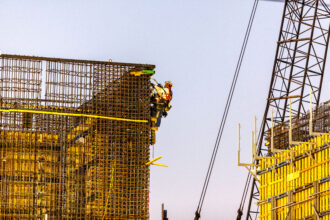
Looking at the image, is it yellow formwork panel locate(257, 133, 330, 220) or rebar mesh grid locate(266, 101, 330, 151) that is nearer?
yellow formwork panel locate(257, 133, 330, 220)

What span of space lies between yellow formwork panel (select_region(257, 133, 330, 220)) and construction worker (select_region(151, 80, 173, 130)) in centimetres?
1061

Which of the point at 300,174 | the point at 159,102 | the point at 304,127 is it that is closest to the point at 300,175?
the point at 300,174

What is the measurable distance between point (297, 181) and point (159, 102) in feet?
44.3


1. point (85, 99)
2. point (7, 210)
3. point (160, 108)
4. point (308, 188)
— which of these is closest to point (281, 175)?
point (308, 188)

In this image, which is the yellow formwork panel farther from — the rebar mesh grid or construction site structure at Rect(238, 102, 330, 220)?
the rebar mesh grid

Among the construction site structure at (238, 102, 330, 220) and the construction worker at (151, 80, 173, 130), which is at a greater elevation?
the construction worker at (151, 80, 173, 130)

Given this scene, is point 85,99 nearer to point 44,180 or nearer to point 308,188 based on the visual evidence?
point 44,180

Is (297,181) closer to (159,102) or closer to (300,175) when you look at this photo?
(300,175)

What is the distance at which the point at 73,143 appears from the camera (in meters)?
52.8

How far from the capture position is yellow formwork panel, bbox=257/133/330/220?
5697cm

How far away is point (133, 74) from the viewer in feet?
177

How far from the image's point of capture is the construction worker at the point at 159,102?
5447 centimetres

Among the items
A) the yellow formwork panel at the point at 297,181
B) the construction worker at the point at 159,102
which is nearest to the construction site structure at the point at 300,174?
the yellow formwork panel at the point at 297,181

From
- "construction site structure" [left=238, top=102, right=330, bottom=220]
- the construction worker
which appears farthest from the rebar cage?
"construction site structure" [left=238, top=102, right=330, bottom=220]
